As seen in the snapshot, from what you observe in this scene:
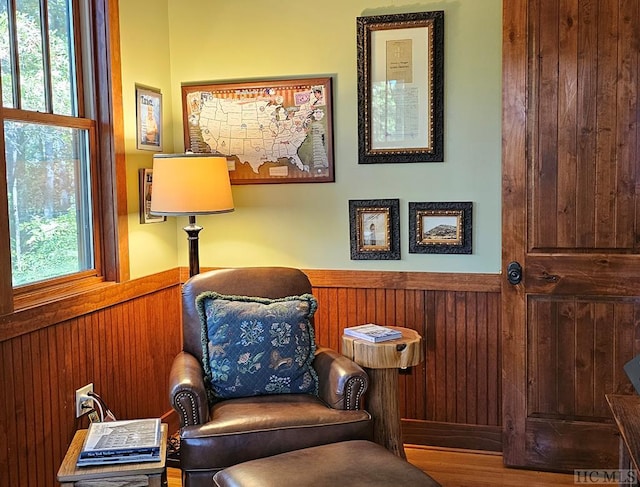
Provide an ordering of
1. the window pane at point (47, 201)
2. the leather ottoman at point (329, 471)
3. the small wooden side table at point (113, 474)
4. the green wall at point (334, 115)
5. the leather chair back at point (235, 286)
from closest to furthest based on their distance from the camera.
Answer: the leather ottoman at point (329, 471) < the small wooden side table at point (113, 474) < the window pane at point (47, 201) < the leather chair back at point (235, 286) < the green wall at point (334, 115)

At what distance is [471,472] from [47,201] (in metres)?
2.19

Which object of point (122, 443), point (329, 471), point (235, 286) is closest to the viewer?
point (329, 471)

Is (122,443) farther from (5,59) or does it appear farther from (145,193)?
(5,59)

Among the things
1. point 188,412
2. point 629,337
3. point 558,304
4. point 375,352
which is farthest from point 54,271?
point 629,337

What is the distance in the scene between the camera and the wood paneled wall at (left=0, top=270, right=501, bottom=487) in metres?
2.86

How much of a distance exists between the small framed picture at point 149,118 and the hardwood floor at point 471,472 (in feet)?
5.15

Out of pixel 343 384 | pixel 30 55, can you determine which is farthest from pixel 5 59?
pixel 343 384

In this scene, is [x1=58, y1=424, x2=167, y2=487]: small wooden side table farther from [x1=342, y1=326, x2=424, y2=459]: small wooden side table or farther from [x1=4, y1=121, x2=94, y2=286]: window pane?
[x1=342, y1=326, x2=424, y2=459]: small wooden side table

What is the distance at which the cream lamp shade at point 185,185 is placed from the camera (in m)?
2.88

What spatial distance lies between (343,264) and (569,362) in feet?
3.79

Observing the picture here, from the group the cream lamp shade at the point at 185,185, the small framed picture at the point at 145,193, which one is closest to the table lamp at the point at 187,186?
the cream lamp shade at the point at 185,185

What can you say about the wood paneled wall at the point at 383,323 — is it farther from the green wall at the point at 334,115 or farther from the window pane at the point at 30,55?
the window pane at the point at 30,55

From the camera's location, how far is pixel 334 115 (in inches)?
129

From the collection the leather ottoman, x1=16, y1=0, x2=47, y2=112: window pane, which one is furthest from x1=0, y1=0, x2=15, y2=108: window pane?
the leather ottoman
